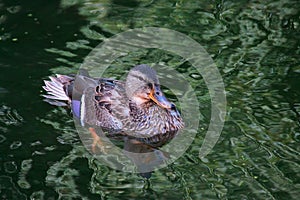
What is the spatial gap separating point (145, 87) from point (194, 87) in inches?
38.2

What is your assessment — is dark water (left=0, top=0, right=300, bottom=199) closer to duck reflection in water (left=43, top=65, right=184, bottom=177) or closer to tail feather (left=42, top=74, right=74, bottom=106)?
tail feather (left=42, top=74, right=74, bottom=106)

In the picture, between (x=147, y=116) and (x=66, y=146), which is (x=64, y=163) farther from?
(x=147, y=116)

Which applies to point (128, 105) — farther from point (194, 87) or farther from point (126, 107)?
point (194, 87)

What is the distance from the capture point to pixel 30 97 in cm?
1064

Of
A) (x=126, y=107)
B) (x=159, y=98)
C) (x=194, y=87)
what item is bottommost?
(x=126, y=107)

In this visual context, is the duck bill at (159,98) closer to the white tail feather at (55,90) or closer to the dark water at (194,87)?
the dark water at (194,87)

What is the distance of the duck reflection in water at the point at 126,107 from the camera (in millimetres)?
10188

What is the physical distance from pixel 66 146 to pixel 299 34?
15.9 feet

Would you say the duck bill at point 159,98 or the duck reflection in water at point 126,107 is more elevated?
the duck bill at point 159,98

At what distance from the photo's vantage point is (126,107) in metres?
10.5

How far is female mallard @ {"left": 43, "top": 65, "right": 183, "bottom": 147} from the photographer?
10225 millimetres

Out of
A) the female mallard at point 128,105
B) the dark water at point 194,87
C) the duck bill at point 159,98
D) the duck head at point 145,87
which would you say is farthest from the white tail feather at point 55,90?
the duck bill at point 159,98

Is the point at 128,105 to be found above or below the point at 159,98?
below

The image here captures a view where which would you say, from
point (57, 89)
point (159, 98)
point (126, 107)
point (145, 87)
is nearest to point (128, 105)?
point (126, 107)
